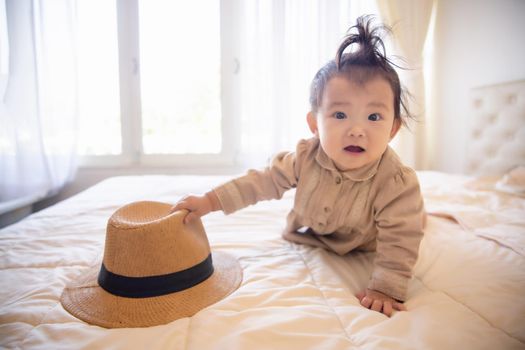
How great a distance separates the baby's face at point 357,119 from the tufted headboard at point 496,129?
1.50 metres

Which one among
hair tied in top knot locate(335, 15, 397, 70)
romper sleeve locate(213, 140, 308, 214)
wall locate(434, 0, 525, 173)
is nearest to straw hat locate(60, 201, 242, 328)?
romper sleeve locate(213, 140, 308, 214)

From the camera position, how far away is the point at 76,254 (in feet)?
2.65

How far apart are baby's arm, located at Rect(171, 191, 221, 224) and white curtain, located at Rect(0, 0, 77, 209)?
1.84 metres

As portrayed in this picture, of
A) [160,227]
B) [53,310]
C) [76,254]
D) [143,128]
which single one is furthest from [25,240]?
[143,128]

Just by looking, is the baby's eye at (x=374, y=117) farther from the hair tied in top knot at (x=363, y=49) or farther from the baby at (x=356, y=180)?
the hair tied in top knot at (x=363, y=49)

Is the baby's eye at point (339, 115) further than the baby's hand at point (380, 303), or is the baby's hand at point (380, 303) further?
the baby's eye at point (339, 115)

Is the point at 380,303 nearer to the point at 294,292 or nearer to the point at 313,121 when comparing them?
the point at 294,292

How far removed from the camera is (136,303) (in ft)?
1.87

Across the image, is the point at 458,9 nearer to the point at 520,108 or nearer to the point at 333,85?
the point at 520,108

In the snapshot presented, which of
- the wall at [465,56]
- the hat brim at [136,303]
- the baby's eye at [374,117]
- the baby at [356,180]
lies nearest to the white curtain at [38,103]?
the hat brim at [136,303]

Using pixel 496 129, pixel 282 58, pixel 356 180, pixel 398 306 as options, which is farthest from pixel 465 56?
pixel 398 306

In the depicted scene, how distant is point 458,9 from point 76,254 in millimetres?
2893

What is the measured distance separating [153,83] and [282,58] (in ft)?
3.66

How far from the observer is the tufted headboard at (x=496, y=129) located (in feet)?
5.57
